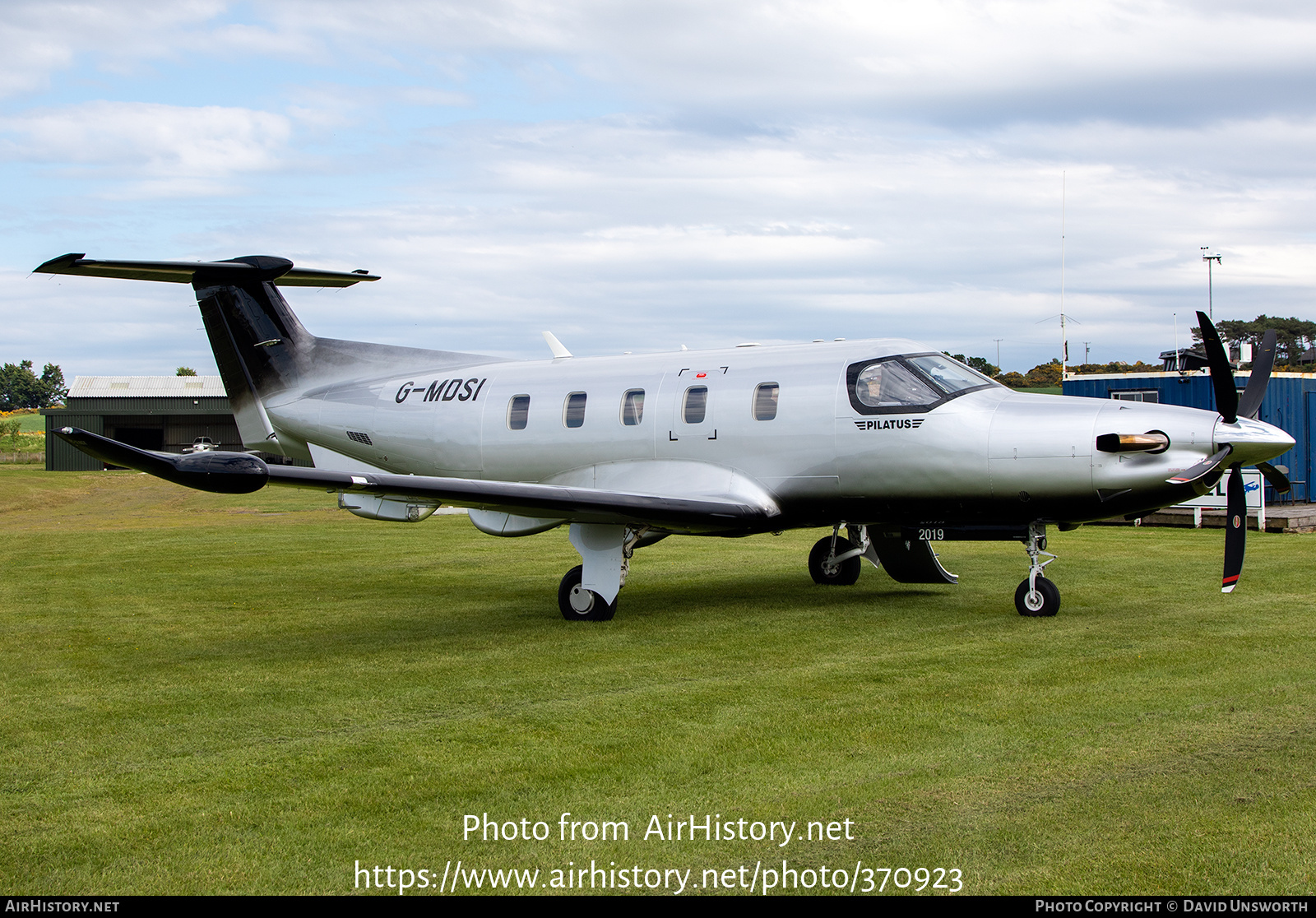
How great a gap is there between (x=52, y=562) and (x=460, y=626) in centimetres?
1020

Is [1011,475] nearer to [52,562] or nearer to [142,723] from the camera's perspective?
[142,723]

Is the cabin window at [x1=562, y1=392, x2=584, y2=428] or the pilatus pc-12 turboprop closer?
the pilatus pc-12 turboprop

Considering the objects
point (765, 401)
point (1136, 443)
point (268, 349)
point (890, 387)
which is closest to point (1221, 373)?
point (1136, 443)

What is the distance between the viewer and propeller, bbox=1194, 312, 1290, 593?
10.6m

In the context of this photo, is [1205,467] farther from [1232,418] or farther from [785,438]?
[785,438]

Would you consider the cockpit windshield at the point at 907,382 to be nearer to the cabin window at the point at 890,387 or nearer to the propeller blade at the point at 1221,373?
the cabin window at the point at 890,387

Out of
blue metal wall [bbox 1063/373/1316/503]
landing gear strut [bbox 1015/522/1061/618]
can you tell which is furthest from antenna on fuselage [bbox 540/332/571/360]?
blue metal wall [bbox 1063/373/1316/503]

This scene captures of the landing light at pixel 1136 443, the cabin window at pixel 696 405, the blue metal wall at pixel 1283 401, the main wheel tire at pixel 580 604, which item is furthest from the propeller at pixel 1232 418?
the blue metal wall at pixel 1283 401

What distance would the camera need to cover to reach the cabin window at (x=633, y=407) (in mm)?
13156

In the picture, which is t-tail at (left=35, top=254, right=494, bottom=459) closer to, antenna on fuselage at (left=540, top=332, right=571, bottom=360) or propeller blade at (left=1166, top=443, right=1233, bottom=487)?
antenna on fuselage at (left=540, top=332, right=571, bottom=360)

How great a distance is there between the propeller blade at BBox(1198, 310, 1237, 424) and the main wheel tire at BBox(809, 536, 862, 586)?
513 cm

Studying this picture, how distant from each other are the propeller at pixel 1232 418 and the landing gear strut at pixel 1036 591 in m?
1.58

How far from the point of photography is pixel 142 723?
7.56 meters
